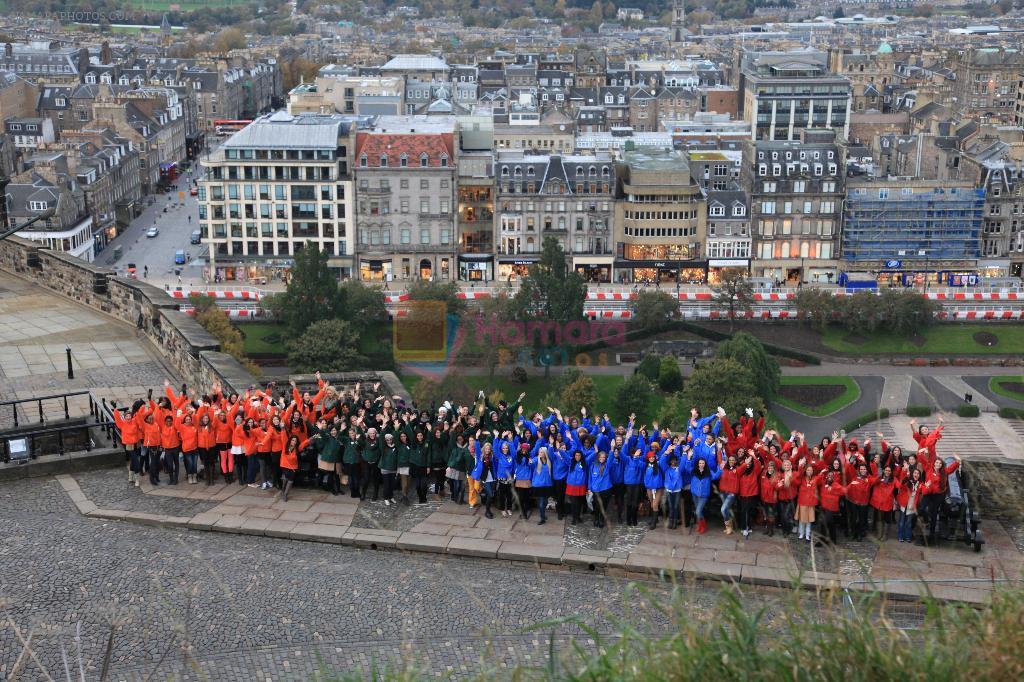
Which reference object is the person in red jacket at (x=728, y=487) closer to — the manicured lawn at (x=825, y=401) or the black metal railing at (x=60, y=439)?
the black metal railing at (x=60, y=439)

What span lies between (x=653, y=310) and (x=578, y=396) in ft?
66.6

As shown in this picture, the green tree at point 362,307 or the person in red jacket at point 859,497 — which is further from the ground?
the person in red jacket at point 859,497

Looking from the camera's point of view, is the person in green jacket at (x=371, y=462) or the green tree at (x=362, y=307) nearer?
the person in green jacket at (x=371, y=462)

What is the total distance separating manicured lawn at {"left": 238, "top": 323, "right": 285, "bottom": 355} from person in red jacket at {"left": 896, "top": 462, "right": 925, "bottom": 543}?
6525 cm

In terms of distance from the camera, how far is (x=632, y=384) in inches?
2813

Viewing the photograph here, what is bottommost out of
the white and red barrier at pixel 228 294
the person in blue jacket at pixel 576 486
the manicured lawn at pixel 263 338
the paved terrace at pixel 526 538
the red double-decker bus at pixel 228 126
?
the manicured lawn at pixel 263 338

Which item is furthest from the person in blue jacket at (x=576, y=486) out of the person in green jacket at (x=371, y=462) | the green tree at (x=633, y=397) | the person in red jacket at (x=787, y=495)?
the green tree at (x=633, y=397)

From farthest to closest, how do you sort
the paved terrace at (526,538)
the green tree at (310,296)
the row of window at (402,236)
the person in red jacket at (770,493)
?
the row of window at (402,236) < the green tree at (310,296) < the person in red jacket at (770,493) < the paved terrace at (526,538)

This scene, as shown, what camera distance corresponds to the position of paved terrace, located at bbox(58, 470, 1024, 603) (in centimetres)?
1788

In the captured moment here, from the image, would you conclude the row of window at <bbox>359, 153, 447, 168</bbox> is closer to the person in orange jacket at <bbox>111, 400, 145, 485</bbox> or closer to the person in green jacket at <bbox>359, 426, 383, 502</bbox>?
the person in orange jacket at <bbox>111, 400, 145, 485</bbox>

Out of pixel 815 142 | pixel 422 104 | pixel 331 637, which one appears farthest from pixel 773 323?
pixel 331 637

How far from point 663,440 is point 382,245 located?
274 feet

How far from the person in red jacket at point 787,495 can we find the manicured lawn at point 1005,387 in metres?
61.3

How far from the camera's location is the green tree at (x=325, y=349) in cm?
7581
